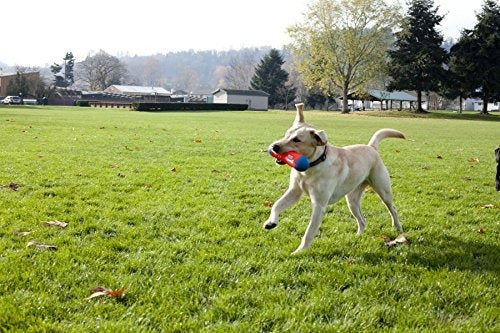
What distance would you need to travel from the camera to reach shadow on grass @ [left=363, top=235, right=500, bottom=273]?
4582 millimetres

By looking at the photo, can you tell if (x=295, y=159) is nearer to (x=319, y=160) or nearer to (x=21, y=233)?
(x=319, y=160)

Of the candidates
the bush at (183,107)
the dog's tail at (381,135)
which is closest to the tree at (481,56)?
the bush at (183,107)

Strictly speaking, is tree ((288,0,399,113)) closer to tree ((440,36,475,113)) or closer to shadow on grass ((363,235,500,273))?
tree ((440,36,475,113))

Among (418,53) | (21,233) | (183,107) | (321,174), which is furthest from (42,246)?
(418,53)

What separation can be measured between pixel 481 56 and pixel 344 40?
1784cm

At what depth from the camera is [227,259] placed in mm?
4461

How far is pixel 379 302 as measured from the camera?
3.68 m

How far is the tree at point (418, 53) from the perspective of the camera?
60031 millimetres

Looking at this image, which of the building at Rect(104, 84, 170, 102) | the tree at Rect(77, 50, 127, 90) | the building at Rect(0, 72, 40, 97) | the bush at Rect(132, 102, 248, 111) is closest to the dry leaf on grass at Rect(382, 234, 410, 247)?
the bush at Rect(132, 102, 248, 111)

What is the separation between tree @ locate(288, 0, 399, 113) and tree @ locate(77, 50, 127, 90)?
84.2m

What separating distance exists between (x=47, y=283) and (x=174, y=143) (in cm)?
1166

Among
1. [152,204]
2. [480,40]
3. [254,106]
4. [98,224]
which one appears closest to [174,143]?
[152,204]

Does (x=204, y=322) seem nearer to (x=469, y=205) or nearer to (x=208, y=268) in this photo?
(x=208, y=268)

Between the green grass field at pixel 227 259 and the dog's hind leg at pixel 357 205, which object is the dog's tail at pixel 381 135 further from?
the green grass field at pixel 227 259
